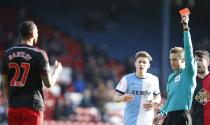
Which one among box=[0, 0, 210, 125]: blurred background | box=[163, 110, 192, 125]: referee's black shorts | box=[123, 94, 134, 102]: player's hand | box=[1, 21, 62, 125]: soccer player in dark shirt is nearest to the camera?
box=[1, 21, 62, 125]: soccer player in dark shirt

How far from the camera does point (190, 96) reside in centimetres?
925

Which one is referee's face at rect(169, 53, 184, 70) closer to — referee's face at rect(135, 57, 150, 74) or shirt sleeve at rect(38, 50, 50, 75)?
referee's face at rect(135, 57, 150, 74)

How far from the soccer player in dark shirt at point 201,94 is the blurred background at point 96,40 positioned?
11.2m

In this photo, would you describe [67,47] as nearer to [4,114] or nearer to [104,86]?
[104,86]

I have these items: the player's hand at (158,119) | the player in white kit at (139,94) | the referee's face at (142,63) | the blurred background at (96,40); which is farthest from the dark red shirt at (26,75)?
the blurred background at (96,40)

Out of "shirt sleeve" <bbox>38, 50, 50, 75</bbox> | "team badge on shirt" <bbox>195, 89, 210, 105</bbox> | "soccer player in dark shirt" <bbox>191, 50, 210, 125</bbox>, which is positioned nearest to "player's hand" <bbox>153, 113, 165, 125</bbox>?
"soccer player in dark shirt" <bbox>191, 50, 210, 125</bbox>

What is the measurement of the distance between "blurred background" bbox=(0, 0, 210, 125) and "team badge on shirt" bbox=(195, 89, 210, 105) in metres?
11.2

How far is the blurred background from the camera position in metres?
23.0

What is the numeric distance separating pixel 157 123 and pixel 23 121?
225 cm

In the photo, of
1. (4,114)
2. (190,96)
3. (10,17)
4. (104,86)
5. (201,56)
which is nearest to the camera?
(190,96)

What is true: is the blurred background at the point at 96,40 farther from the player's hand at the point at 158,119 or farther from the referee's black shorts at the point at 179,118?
the referee's black shorts at the point at 179,118

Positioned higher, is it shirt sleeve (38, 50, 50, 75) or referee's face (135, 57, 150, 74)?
referee's face (135, 57, 150, 74)

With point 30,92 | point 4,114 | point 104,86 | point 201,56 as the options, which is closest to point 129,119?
point 201,56

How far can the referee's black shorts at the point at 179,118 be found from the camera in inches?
361
